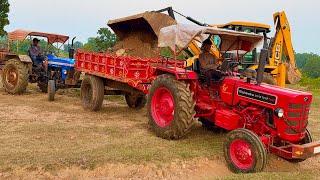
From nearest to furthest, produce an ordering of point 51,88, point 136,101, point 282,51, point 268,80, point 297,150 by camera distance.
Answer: point 297,150 < point 136,101 < point 268,80 < point 51,88 < point 282,51

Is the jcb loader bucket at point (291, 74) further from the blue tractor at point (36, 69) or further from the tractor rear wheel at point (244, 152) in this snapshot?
the tractor rear wheel at point (244, 152)

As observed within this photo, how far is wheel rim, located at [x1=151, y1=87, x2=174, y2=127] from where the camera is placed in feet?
26.4

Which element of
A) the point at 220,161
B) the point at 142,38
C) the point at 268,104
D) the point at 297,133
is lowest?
the point at 220,161

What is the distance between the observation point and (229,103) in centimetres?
743

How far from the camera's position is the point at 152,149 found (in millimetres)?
7121

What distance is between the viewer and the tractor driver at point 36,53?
45.5 feet

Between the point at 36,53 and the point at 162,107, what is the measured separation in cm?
729

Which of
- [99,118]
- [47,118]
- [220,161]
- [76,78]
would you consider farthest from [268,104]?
[76,78]

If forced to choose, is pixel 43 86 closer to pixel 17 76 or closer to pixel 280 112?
pixel 17 76

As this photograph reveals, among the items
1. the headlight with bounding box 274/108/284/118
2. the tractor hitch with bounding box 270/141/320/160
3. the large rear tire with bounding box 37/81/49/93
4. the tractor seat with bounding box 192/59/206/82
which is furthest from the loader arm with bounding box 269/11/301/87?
the large rear tire with bounding box 37/81/49/93

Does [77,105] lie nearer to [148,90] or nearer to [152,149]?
[148,90]

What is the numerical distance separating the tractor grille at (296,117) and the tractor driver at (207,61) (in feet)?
5.95

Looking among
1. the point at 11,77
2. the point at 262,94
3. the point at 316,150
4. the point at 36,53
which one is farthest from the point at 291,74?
the point at 11,77

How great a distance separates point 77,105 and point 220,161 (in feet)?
19.2
